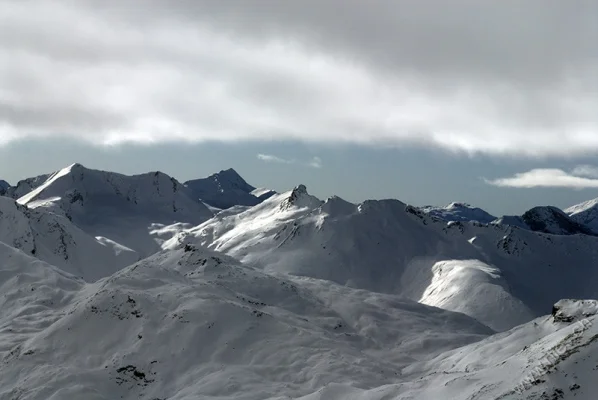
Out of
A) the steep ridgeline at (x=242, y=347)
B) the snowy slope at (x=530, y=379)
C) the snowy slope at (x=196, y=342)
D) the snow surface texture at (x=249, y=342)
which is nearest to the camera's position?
the snowy slope at (x=530, y=379)

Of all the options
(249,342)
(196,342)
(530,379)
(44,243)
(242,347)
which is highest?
(44,243)

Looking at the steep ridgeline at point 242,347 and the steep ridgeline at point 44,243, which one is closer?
the steep ridgeline at point 242,347

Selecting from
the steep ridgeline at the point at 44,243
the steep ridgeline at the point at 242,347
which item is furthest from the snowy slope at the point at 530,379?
the steep ridgeline at the point at 44,243

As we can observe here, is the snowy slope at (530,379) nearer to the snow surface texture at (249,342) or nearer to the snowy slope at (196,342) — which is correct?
the snow surface texture at (249,342)

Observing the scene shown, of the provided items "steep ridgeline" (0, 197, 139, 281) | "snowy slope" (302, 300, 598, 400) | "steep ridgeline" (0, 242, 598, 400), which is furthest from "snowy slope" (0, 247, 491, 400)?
"steep ridgeline" (0, 197, 139, 281)

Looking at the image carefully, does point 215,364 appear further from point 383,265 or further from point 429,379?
point 383,265

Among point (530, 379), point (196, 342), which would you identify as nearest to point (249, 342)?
point (196, 342)

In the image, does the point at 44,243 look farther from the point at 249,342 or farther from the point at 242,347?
the point at 242,347

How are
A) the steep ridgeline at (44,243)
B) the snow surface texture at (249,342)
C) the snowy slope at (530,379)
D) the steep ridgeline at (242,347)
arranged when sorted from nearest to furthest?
the snowy slope at (530,379) → the steep ridgeline at (242,347) → the snow surface texture at (249,342) → the steep ridgeline at (44,243)
